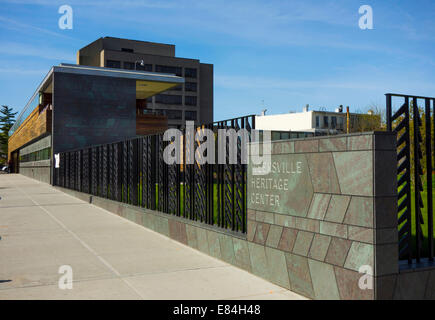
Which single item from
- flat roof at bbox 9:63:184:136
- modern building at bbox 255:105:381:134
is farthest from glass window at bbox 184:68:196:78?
flat roof at bbox 9:63:184:136

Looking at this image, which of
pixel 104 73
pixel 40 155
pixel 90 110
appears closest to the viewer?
pixel 90 110

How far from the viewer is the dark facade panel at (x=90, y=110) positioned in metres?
35.8

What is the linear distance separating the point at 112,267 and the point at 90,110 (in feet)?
105

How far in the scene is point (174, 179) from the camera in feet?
31.9

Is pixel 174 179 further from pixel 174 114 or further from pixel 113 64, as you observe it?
pixel 174 114

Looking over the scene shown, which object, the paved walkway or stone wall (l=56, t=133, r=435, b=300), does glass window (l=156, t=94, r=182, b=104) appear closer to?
A: the paved walkway

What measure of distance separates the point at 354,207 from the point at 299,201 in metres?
0.93

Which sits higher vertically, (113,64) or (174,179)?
(113,64)

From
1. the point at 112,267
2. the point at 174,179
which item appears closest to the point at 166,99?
the point at 174,179

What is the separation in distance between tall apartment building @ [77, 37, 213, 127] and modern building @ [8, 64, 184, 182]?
192 ft

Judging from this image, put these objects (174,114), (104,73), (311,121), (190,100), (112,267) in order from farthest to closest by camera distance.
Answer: (311,121)
(190,100)
(174,114)
(104,73)
(112,267)

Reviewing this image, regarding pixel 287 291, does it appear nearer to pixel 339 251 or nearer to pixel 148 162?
pixel 339 251

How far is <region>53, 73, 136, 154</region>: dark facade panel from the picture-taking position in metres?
35.8
